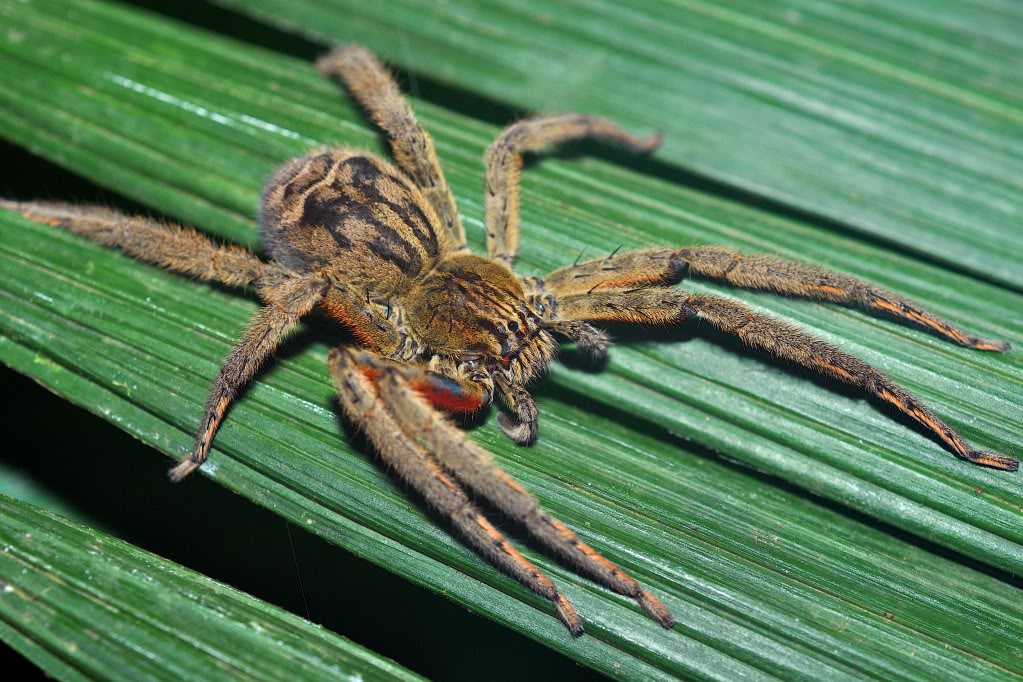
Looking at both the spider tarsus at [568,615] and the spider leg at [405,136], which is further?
the spider leg at [405,136]

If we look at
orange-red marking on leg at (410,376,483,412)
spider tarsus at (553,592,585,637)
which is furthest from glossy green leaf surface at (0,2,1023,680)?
orange-red marking on leg at (410,376,483,412)

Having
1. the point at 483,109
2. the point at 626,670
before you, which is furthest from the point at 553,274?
the point at 626,670

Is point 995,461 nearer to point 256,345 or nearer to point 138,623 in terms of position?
point 256,345

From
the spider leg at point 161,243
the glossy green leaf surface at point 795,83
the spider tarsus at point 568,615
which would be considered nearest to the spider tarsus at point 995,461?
the glossy green leaf surface at point 795,83

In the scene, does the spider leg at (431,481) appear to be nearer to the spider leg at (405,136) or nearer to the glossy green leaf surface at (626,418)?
the glossy green leaf surface at (626,418)

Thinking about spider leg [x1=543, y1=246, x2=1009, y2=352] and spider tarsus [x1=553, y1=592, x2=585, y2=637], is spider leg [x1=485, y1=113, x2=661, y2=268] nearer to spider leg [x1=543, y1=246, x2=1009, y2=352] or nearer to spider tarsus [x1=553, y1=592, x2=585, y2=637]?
spider leg [x1=543, y1=246, x2=1009, y2=352]

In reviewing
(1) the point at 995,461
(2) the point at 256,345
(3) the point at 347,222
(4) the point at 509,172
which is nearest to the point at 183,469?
(2) the point at 256,345
